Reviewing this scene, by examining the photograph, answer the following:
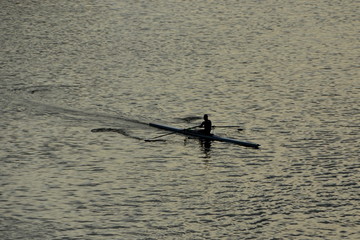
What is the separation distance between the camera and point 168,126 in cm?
5916

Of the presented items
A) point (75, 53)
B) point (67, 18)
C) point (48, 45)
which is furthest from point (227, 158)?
point (67, 18)

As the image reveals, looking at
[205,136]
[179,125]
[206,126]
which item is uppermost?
[206,126]

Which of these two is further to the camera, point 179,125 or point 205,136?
point 179,125

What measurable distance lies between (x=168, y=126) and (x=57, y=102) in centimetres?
1330

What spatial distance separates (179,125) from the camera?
61094 mm

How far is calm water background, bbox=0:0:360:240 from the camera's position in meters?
44.5

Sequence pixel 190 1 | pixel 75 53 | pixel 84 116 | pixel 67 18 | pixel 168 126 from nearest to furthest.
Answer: pixel 168 126 < pixel 84 116 < pixel 75 53 < pixel 67 18 < pixel 190 1

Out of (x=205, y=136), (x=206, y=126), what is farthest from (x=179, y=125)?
(x=206, y=126)

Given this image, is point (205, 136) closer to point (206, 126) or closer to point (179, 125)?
point (206, 126)

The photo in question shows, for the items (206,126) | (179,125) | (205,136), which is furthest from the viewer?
(179,125)

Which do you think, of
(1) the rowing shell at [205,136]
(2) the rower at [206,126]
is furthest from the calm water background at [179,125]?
(2) the rower at [206,126]

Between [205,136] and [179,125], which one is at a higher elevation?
[179,125]

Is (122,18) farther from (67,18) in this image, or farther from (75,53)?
(75,53)

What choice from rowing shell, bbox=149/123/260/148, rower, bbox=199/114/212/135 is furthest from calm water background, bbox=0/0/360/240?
rower, bbox=199/114/212/135
